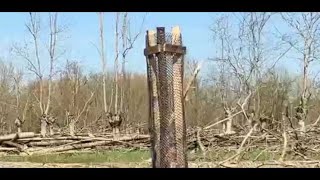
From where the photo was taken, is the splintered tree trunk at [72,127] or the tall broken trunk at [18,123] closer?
the tall broken trunk at [18,123]

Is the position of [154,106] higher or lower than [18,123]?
higher

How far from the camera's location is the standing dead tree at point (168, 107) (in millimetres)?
3203

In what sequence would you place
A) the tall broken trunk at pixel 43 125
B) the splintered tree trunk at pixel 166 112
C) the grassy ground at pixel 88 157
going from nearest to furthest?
the splintered tree trunk at pixel 166 112 < the grassy ground at pixel 88 157 < the tall broken trunk at pixel 43 125

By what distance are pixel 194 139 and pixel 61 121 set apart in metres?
2.12

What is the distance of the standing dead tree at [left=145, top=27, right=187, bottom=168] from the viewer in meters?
3.20

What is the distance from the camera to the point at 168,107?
10.5ft

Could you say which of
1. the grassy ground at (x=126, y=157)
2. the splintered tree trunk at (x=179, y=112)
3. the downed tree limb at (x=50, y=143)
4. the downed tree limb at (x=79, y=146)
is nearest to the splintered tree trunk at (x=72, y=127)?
the downed tree limb at (x=50, y=143)

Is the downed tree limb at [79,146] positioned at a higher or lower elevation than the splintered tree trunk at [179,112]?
lower

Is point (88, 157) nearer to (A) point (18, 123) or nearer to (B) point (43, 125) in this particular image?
(B) point (43, 125)

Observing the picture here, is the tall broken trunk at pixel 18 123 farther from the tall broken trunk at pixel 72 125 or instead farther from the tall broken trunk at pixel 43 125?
the tall broken trunk at pixel 72 125

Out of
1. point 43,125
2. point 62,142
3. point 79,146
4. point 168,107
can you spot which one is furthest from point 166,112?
point 43,125

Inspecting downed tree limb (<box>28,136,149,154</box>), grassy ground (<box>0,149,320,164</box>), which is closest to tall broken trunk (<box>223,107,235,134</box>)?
grassy ground (<box>0,149,320,164</box>)

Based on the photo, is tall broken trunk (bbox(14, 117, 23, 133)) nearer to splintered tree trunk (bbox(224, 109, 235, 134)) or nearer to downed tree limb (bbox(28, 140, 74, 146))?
downed tree limb (bbox(28, 140, 74, 146))
